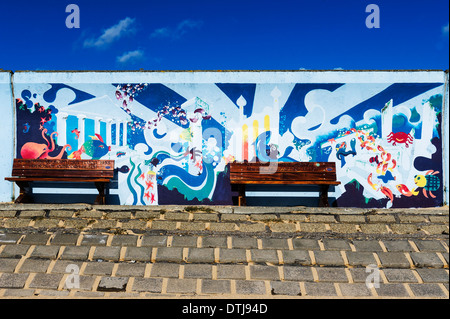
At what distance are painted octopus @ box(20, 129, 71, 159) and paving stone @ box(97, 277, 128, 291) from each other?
337 centimetres

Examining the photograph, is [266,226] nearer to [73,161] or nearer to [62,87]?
[73,161]

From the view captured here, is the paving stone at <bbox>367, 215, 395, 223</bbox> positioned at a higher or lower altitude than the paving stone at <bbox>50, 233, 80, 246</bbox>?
higher

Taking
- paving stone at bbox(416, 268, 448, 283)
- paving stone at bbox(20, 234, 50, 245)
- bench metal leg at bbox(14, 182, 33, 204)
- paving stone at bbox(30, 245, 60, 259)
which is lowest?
paving stone at bbox(416, 268, 448, 283)

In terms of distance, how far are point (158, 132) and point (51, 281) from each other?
3.23 metres

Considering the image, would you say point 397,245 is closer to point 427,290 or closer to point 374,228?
point 374,228

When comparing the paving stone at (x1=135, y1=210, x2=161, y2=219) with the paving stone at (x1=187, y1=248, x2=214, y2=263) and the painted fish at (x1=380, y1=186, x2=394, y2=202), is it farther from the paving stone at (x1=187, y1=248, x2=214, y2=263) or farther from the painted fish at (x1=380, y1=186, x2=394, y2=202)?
the painted fish at (x1=380, y1=186, x2=394, y2=202)

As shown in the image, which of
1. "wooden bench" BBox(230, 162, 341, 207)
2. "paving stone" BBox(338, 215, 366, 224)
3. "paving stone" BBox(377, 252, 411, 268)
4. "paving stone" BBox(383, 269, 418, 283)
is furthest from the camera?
"wooden bench" BBox(230, 162, 341, 207)

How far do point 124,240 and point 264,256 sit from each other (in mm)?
1568

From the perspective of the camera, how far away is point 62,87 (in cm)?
637

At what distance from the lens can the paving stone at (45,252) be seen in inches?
159

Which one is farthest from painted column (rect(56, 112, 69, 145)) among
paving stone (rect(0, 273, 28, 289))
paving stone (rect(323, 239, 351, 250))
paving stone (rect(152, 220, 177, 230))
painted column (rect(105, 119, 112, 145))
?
paving stone (rect(323, 239, 351, 250))

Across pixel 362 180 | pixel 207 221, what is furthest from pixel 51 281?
pixel 362 180

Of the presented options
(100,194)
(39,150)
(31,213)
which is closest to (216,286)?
(31,213)

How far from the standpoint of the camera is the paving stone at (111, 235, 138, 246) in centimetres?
425
